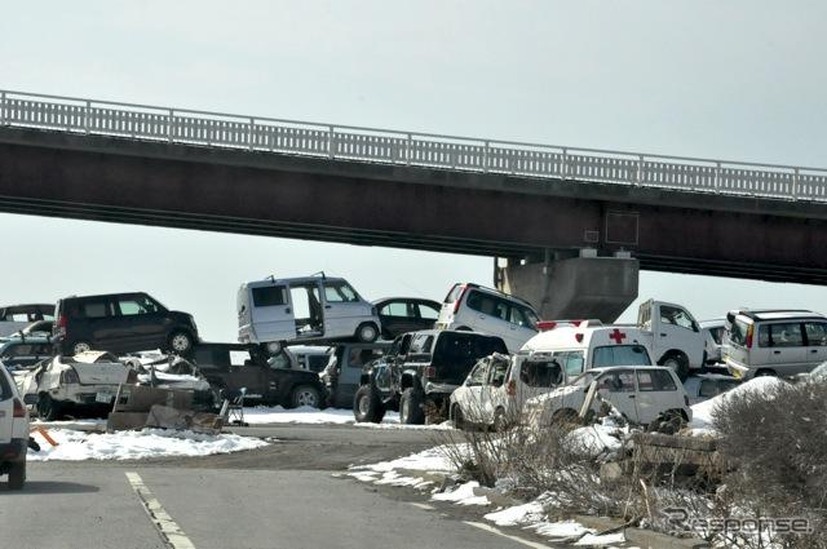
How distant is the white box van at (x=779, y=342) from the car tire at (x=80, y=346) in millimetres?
15888

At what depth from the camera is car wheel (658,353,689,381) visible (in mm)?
42344

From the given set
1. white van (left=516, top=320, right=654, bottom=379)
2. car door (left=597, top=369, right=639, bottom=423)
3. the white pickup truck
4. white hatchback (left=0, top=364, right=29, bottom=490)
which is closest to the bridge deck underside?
the white pickup truck

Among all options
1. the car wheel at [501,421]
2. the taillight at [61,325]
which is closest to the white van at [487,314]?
the taillight at [61,325]

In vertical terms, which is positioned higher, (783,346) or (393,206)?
(393,206)

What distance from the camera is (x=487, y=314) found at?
143 feet

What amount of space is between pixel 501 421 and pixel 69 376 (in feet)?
57.4

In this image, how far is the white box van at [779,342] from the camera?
4291cm

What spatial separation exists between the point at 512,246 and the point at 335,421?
18087mm

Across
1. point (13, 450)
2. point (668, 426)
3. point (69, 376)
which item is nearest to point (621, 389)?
point (668, 426)

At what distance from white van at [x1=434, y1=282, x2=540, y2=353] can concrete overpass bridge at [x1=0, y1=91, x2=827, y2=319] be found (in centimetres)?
752

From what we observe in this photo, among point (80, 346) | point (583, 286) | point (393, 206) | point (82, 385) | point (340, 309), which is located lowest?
point (82, 385)

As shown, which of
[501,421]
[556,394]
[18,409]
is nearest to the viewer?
[501,421]

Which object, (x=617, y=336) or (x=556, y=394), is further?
(x=617, y=336)

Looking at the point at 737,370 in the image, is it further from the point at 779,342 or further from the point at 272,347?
the point at 272,347
